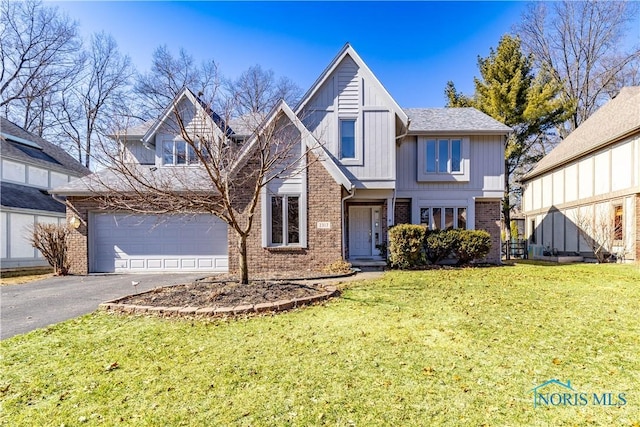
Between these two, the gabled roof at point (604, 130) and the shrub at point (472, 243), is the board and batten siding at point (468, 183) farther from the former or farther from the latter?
the gabled roof at point (604, 130)

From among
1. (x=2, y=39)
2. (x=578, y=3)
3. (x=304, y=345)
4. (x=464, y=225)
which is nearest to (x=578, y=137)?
(x=464, y=225)

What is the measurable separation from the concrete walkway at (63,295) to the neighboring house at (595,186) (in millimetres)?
12507

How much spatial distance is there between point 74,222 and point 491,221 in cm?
1745

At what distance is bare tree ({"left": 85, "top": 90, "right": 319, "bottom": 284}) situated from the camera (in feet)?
23.6

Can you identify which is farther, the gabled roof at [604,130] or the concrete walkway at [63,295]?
the gabled roof at [604,130]

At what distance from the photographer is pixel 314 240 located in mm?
11539

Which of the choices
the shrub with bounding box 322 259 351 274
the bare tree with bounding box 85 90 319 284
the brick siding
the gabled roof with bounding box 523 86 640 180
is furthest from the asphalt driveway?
the gabled roof with bounding box 523 86 640 180

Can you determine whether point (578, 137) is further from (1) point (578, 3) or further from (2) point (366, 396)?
(2) point (366, 396)

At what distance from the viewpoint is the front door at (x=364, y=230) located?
14148mm

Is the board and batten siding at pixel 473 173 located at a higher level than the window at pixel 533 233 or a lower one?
higher

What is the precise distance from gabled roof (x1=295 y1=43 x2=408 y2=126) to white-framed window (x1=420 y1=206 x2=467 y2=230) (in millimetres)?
4326

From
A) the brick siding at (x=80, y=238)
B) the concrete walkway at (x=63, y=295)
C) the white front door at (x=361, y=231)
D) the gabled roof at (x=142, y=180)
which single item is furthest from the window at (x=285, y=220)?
the brick siding at (x=80, y=238)

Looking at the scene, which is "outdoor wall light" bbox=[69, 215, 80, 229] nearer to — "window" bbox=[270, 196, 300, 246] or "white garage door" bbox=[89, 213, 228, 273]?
"white garage door" bbox=[89, 213, 228, 273]

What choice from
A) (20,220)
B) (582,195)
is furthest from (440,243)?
(20,220)
